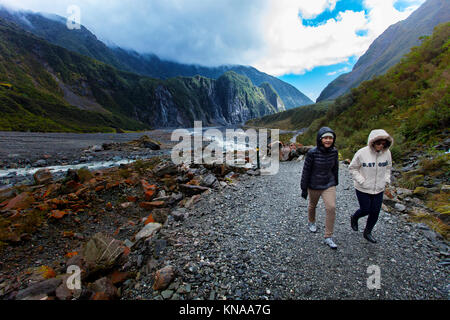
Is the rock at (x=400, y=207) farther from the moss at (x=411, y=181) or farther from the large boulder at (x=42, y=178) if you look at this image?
the large boulder at (x=42, y=178)

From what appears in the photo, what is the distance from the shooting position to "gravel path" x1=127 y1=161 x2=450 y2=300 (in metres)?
2.50

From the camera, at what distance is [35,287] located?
2.72m

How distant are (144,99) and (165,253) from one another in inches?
6941

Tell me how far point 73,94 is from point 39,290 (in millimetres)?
154994

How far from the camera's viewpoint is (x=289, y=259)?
3074 mm

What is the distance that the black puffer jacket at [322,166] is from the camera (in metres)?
3.36

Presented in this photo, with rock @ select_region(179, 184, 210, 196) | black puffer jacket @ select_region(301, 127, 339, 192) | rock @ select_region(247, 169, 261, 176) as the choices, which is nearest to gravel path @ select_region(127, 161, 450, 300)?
black puffer jacket @ select_region(301, 127, 339, 192)

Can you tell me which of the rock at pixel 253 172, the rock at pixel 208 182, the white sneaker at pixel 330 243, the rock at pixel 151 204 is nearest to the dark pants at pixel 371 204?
the white sneaker at pixel 330 243

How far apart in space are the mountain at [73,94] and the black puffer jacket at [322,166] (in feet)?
190

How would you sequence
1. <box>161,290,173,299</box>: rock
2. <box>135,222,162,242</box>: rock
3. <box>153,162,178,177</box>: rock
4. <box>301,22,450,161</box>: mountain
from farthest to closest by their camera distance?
<box>153,162,178,177</box>: rock → <box>301,22,450,161</box>: mountain → <box>135,222,162,242</box>: rock → <box>161,290,173,299</box>: rock

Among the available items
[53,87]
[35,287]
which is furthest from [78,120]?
[35,287]

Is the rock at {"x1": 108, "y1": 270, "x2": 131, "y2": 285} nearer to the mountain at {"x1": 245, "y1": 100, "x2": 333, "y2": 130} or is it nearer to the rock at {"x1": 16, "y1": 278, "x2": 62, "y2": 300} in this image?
the rock at {"x1": 16, "y1": 278, "x2": 62, "y2": 300}

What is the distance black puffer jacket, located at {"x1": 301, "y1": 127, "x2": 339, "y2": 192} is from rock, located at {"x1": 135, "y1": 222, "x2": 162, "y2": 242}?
3.60 m
